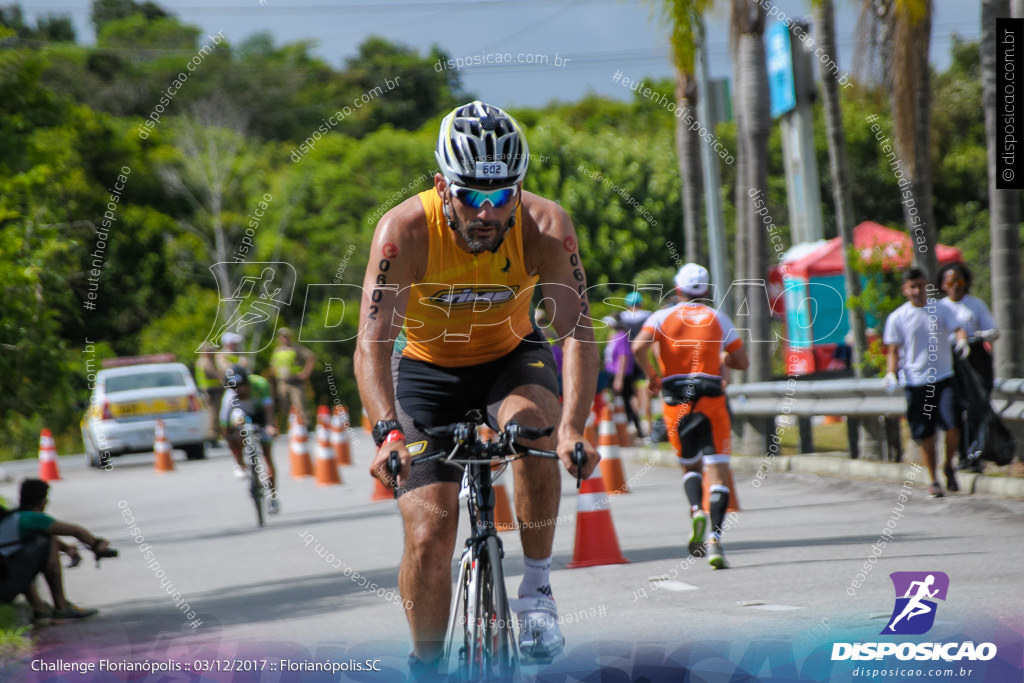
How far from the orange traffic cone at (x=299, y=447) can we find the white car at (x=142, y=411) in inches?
178

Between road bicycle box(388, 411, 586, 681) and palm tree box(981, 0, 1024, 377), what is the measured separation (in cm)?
839

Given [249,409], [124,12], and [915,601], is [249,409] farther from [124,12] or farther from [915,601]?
[124,12]

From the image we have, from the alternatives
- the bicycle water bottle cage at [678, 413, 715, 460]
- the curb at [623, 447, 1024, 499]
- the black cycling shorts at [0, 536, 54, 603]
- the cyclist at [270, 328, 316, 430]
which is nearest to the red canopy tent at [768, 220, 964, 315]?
the curb at [623, 447, 1024, 499]

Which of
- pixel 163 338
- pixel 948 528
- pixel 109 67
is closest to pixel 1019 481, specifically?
pixel 948 528

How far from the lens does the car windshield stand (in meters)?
23.2

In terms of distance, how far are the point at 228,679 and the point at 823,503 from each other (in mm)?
6863

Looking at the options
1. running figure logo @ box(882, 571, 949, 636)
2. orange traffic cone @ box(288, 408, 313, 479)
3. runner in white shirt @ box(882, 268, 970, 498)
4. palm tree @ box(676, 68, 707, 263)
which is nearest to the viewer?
running figure logo @ box(882, 571, 949, 636)

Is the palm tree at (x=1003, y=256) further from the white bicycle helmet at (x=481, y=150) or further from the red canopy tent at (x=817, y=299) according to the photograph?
the white bicycle helmet at (x=481, y=150)

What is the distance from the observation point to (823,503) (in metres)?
11.6

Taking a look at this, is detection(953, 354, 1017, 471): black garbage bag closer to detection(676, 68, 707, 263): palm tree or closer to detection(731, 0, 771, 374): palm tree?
detection(731, 0, 771, 374): palm tree

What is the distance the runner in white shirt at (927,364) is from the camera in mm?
10695

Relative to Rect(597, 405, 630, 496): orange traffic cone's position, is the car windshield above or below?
above

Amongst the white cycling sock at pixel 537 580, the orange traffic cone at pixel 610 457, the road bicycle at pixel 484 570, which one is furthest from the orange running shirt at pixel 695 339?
the road bicycle at pixel 484 570

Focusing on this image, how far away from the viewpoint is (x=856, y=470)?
12.9 meters
